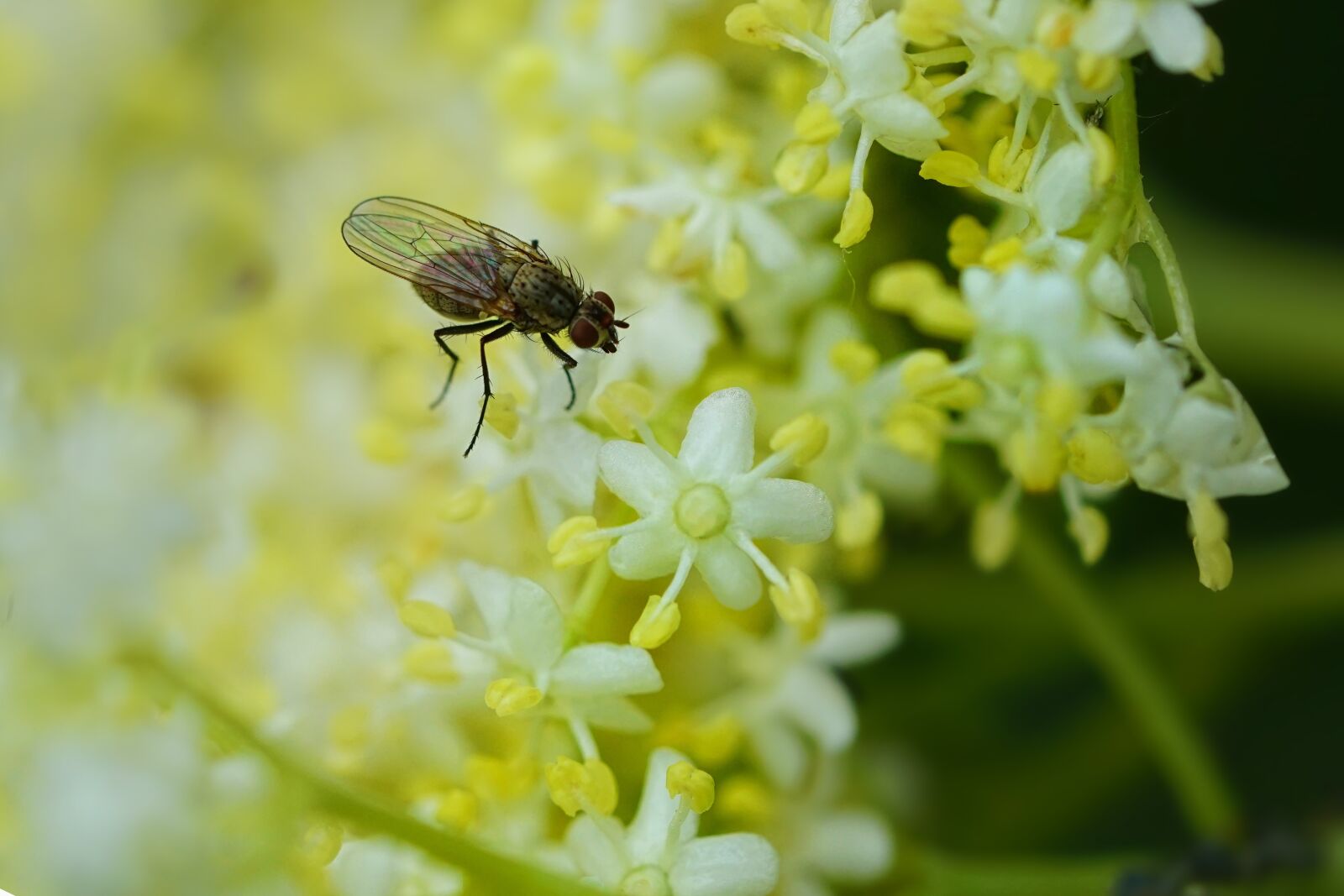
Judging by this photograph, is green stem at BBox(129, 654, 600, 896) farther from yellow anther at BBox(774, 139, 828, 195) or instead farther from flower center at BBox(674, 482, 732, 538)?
yellow anther at BBox(774, 139, 828, 195)

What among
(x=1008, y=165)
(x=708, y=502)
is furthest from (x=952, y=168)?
(x=708, y=502)

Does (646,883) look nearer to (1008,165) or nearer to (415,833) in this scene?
(415,833)

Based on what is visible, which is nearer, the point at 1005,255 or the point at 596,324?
the point at 1005,255

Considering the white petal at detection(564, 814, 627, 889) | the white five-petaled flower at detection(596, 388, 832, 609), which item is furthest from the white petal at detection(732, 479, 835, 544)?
the white petal at detection(564, 814, 627, 889)

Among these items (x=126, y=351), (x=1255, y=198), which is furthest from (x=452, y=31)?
(x=1255, y=198)

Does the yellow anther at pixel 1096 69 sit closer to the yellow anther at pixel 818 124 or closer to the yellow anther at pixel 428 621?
the yellow anther at pixel 818 124

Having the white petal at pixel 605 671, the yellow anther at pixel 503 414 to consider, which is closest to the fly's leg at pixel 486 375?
the yellow anther at pixel 503 414

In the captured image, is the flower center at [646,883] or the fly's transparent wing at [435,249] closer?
the flower center at [646,883]
